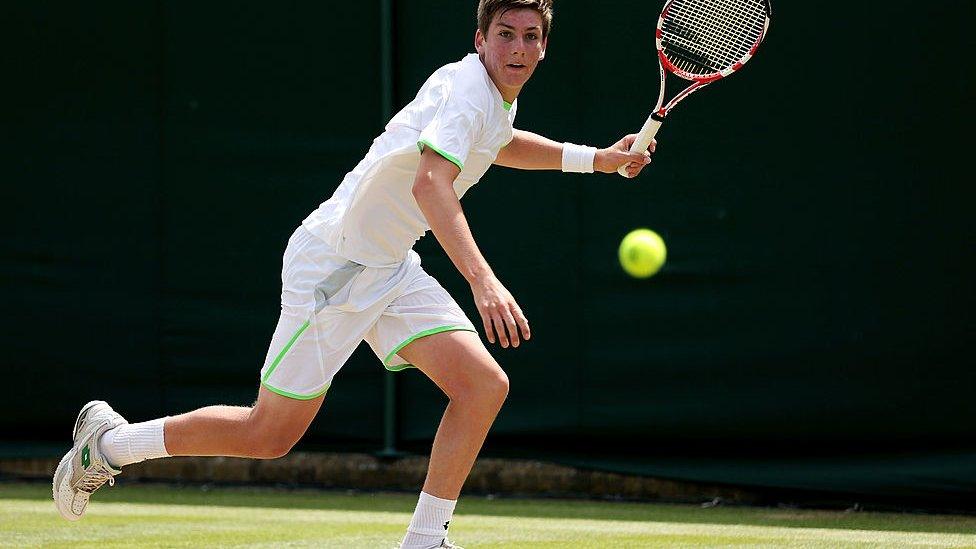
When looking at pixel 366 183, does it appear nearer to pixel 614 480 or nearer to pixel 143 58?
pixel 614 480

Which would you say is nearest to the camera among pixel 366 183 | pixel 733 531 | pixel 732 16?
pixel 366 183

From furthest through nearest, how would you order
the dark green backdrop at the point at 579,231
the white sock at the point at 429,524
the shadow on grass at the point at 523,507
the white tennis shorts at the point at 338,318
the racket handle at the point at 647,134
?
the dark green backdrop at the point at 579,231, the shadow on grass at the point at 523,507, the racket handle at the point at 647,134, the white tennis shorts at the point at 338,318, the white sock at the point at 429,524

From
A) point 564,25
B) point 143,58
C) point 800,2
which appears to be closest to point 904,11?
point 800,2

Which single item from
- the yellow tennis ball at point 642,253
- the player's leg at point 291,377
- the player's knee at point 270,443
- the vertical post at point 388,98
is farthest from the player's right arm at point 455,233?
the vertical post at point 388,98

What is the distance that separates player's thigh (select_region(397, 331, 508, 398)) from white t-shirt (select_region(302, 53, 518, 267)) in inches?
10.4

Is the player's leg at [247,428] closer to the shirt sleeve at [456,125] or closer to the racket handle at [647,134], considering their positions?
the shirt sleeve at [456,125]

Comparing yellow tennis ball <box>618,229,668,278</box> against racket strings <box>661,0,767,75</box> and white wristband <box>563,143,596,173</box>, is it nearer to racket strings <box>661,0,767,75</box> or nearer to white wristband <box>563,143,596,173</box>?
racket strings <box>661,0,767,75</box>

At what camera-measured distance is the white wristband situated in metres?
4.20

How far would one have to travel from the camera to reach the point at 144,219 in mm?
6656

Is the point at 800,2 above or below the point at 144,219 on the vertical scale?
above

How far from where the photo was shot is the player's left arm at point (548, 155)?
4.09 m

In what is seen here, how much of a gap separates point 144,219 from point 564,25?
212 cm

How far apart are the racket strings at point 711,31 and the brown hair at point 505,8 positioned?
772 mm

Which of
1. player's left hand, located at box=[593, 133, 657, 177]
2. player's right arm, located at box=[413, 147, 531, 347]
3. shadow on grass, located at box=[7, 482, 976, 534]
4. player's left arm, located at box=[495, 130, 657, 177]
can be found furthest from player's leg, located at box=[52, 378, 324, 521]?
shadow on grass, located at box=[7, 482, 976, 534]
